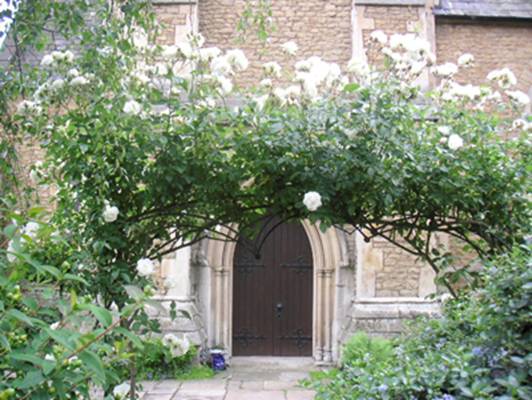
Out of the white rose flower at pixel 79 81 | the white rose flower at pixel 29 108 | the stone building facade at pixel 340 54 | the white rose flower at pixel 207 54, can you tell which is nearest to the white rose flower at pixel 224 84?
the white rose flower at pixel 207 54

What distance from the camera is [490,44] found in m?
8.90

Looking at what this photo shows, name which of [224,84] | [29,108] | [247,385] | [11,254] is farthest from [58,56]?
[247,385]

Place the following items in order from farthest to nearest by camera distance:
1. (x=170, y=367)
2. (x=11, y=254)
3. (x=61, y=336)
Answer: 1. (x=170, y=367)
2. (x=11, y=254)
3. (x=61, y=336)

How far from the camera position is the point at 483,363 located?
234 cm

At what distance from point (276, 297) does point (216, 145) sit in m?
5.76

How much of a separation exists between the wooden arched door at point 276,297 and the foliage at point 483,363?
6.49 metres

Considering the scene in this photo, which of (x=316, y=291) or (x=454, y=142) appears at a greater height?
(x=454, y=142)

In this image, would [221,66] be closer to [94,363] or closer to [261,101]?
[261,101]

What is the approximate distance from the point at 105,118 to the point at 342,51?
5906 millimetres

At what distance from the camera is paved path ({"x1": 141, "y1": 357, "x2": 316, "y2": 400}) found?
256 inches

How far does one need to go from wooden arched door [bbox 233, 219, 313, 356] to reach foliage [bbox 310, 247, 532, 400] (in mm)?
6486

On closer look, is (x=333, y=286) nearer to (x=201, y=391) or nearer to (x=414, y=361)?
(x=201, y=391)

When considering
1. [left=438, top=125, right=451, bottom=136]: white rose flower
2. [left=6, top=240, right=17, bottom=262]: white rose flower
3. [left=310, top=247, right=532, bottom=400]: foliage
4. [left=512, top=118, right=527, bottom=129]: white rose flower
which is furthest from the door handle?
[left=6, top=240, right=17, bottom=262]: white rose flower

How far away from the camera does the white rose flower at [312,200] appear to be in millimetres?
3453
